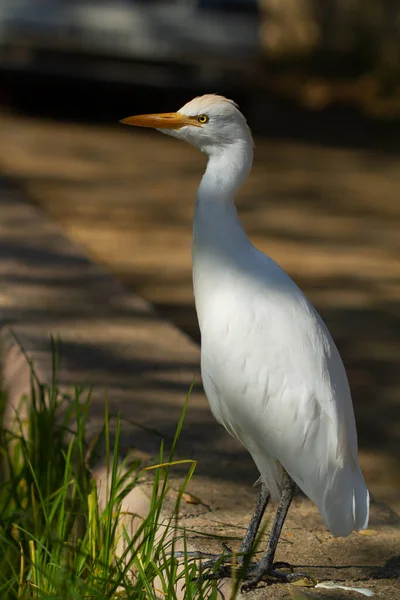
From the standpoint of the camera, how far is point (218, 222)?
3.22m

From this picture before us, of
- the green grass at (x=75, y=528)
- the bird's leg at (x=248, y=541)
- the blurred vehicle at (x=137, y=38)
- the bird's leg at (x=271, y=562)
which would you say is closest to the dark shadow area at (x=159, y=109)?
the blurred vehicle at (x=137, y=38)

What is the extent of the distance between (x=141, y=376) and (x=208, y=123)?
1673mm

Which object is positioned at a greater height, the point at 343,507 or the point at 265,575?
the point at 343,507

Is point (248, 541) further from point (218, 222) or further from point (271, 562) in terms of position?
point (218, 222)

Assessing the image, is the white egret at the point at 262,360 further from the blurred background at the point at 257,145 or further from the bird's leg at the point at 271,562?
the blurred background at the point at 257,145

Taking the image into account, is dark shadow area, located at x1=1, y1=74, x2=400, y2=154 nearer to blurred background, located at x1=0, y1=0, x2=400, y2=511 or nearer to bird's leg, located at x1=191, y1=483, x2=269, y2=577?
blurred background, located at x1=0, y1=0, x2=400, y2=511

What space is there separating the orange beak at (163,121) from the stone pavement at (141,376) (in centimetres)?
119

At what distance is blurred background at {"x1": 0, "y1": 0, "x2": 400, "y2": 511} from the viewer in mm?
6925

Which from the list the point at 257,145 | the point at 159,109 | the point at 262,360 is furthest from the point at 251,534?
the point at 159,109

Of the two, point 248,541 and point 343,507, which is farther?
point 248,541

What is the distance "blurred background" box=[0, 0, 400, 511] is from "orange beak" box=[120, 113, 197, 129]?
6.45 ft

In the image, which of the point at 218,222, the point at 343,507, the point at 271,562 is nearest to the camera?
the point at 343,507

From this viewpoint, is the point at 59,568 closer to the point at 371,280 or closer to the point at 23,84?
the point at 371,280

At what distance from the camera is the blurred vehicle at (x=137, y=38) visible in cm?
1103
